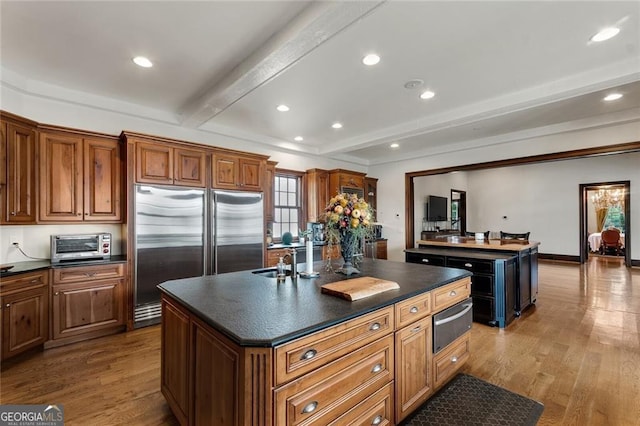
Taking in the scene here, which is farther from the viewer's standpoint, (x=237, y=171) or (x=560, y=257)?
(x=560, y=257)

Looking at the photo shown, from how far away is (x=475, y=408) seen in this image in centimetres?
206

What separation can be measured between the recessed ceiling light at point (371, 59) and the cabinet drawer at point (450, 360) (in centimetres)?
257

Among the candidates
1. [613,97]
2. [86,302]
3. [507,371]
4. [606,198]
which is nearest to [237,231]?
[86,302]

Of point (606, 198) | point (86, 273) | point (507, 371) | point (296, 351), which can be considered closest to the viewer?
point (296, 351)

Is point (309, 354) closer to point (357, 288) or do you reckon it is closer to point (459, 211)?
point (357, 288)

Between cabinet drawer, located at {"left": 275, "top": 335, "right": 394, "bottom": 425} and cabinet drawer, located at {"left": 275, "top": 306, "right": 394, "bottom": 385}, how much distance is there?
4cm

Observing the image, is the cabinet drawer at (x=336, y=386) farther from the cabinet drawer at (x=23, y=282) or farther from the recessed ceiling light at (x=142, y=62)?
the recessed ceiling light at (x=142, y=62)

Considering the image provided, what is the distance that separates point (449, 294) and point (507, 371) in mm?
1029

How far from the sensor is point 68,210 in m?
3.27

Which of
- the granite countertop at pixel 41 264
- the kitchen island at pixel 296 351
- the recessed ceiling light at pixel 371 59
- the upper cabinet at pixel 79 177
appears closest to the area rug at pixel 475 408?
the kitchen island at pixel 296 351

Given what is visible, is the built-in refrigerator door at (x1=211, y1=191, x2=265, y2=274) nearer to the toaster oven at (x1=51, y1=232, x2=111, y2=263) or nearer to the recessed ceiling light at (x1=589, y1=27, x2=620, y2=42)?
the toaster oven at (x1=51, y1=232, x2=111, y2=263)

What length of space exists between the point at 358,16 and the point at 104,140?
10.7 ft

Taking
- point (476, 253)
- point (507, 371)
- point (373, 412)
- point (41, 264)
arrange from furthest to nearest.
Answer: point (476, 253), point (41, 264), point (507, 371), point (373, 412)

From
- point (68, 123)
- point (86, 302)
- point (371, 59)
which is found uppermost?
point (371, 59)
